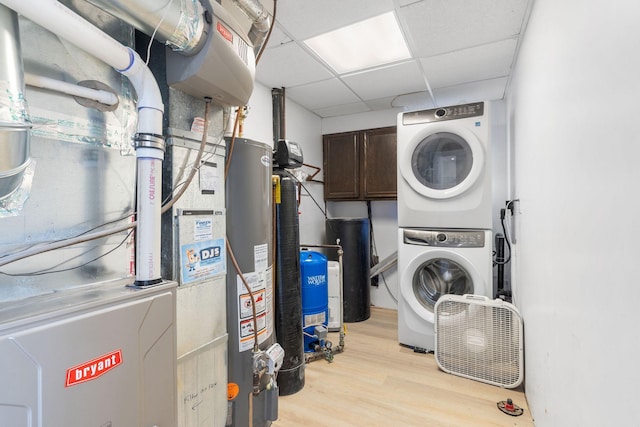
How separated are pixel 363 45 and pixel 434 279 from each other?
1913 millimetres

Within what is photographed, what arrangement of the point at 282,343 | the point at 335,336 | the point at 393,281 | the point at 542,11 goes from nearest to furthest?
the point at 542,11 → the point at 282,343 → the point at 335,336 → the point at 393,281

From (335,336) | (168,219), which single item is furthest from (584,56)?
(335,336)

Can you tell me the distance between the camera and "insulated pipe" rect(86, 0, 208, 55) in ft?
2.30

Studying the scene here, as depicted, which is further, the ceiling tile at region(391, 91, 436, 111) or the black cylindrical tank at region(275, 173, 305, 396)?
the ceiling tile at region(391, 91, 436, 111)

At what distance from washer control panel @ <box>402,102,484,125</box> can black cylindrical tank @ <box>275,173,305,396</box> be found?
3.97ft

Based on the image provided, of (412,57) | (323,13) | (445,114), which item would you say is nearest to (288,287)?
(323,13)

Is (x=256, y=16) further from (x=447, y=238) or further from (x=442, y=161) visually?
(x=447, y=238)

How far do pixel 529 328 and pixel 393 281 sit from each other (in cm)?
175

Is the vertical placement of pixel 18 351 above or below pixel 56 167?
below

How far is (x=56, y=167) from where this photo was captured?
0.74 m

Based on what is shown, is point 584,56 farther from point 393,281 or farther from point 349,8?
point 393,281

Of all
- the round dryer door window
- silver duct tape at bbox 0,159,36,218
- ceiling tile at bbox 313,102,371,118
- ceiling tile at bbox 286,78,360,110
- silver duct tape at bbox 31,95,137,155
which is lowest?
the round dryer door window

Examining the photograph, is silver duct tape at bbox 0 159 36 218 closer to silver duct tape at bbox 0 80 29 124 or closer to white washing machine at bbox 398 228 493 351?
silver duct tape at bbox 0 80 29 124

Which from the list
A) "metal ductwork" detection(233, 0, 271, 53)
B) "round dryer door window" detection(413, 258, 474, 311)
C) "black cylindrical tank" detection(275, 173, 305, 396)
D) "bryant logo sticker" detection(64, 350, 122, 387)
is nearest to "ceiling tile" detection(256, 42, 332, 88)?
"metal ductwork" detection(233, 0, 271, 53)
